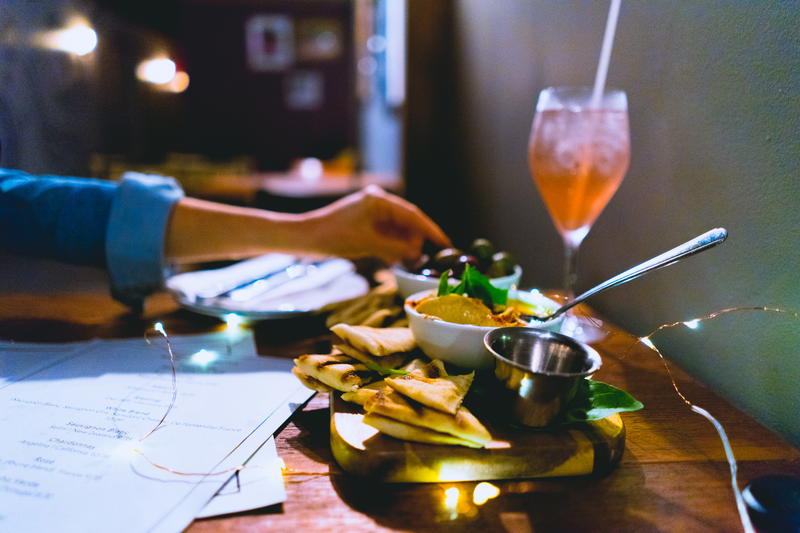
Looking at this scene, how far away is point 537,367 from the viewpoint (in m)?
0.56

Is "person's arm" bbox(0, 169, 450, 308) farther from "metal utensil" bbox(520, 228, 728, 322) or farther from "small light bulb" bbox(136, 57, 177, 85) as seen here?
"small light bulb" bbox(136, 57, 177, 85)

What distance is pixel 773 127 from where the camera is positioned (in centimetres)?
60

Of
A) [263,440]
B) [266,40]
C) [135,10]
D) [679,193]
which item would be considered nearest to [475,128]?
[679,193]

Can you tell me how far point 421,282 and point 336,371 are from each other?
0.33 meters

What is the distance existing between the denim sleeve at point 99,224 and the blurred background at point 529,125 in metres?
0.33

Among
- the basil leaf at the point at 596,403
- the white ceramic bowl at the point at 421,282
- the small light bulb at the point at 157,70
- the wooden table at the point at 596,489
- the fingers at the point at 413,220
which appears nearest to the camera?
the wooden table at the point at 596,489

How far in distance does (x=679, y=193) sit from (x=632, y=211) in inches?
5.5

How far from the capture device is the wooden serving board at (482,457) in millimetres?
458

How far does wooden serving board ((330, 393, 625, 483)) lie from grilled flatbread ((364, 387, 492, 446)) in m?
0.02

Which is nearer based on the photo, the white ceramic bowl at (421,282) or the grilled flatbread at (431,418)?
the grilled flatbread at (431,418)

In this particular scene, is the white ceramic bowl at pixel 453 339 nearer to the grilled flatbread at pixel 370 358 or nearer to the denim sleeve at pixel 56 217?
the grilled flatbread at pixel 370 358

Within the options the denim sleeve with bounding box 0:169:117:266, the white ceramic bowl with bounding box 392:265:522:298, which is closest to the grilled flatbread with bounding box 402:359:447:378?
the white ceramic bowl with bounding box 392:265:522:298

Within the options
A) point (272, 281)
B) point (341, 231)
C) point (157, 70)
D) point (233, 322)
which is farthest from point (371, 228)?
point (157, 70)

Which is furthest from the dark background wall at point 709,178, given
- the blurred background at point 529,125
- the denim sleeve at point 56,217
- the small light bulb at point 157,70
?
the small light bulb at point 157,70
